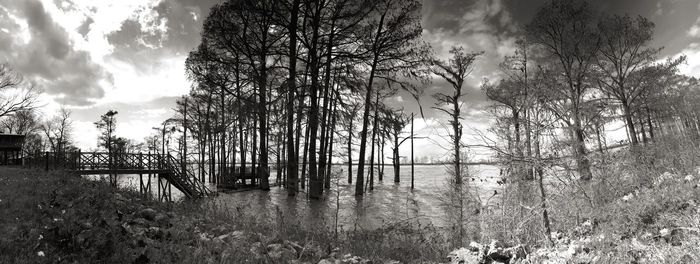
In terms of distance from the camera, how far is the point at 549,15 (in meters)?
18.9

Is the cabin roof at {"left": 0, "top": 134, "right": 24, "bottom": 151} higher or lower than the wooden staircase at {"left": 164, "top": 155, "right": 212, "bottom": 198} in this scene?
higher

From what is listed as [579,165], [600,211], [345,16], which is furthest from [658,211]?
[345,16]

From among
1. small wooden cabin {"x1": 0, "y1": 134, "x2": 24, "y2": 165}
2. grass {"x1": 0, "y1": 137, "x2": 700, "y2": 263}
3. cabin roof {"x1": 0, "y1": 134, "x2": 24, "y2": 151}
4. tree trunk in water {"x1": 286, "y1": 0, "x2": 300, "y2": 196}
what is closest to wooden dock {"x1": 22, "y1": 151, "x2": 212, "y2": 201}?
tree trunk in water {"x1": 286, "y1": 0, "x2": 300, "y2": 196}

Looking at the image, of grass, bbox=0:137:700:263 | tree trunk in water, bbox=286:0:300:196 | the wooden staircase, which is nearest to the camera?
grass, bbox=0:137:700:263

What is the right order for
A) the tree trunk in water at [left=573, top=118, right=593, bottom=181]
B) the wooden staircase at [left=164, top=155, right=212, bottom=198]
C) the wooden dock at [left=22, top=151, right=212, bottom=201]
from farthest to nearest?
the wooden staircase at [left=164, top=155, right=212, bottom=198] → the wooden dock at [left=22, top=151, right=212, bottom=201] → the tree trunk in water at [left=573, top=118, right=593, bottom=181]

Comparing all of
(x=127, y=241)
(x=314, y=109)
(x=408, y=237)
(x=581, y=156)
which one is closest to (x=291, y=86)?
(x=314, y=109)

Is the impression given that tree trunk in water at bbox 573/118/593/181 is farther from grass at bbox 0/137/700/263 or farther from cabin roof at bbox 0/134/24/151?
cabin roof at bbox 0/134/24/151

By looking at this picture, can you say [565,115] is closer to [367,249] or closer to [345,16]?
[367,249]

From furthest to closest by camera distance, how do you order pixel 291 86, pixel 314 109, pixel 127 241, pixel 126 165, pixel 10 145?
pixel 10 145, pixel 126 165, pixel 314 109, pixel 291 86, pixel 127 241

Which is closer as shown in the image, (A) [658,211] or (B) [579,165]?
(A) [658,211]

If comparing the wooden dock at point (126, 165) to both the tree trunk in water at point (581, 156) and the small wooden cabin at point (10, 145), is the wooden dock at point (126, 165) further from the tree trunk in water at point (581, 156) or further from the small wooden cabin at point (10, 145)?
the small wooden cabin at point (10, 145)

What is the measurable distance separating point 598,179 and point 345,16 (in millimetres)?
15396

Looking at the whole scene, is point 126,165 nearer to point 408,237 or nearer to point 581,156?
point 408,237

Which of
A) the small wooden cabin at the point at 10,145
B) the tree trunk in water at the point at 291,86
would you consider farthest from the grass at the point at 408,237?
the small wooden cabin at the point at 10,145
